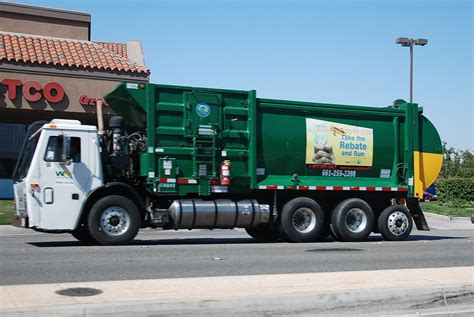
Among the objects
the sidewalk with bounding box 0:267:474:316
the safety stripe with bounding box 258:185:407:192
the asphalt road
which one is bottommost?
the asphalt road

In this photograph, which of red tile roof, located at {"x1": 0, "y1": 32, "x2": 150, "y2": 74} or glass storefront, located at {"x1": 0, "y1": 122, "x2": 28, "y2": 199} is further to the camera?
glass storefront, located at {"x1": 0, "y1": 122, "x2": 28, "y2": 199}

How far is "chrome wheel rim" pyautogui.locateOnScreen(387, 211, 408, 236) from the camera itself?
16906 millimetres

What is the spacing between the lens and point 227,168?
15531 mm

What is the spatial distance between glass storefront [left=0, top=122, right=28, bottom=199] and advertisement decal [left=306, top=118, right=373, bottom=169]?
14595mm

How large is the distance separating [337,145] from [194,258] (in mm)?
6245

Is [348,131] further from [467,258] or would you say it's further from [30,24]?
[30,24]

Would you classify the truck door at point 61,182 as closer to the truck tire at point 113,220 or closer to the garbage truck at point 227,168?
the garbage truck at point 227,168

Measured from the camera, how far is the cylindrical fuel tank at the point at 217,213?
1492cm

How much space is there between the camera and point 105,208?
46.3ft

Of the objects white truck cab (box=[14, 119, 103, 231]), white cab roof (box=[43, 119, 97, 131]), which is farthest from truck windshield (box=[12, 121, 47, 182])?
white cab roof (box=[43, 119, 97, 131])

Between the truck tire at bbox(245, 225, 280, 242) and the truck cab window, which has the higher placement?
the truck cab window

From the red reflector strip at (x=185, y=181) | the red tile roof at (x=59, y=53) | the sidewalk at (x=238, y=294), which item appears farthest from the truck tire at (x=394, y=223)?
the red tile roof at (x=59, y=53)

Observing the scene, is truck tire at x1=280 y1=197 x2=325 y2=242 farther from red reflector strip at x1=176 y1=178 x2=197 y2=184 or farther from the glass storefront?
the glass storefront

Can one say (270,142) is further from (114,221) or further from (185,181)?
(114,221)
